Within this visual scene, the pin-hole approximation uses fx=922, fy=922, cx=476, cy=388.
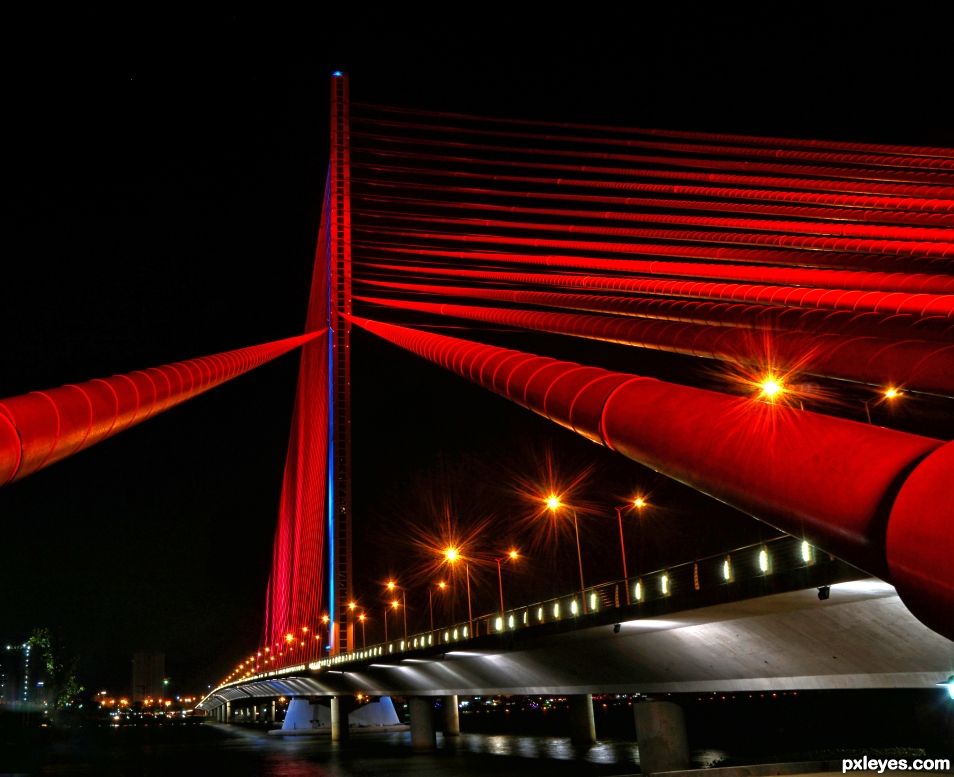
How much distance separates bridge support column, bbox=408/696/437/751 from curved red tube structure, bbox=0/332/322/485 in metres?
45.1

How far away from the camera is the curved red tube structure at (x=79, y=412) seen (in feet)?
16.8

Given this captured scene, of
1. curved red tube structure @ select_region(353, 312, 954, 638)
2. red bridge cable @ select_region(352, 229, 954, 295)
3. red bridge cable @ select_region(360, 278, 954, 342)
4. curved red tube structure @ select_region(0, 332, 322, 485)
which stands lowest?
curved red tube structure @ select_region(353, 312, 954, 638)

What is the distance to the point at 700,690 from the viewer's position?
2608cm

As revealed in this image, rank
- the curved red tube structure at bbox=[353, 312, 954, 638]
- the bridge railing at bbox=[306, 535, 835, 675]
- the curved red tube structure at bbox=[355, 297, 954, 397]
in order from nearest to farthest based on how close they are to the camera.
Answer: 1. the curved red tube structure at bbox=[353, 312, 954, 638]
2. the curved red tube structure at bbox=[355, 297, 954, 397]
3. the bridge railing at bbox=[306, 535, 835, 675]

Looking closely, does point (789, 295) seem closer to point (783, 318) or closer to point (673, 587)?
point (783, 318)

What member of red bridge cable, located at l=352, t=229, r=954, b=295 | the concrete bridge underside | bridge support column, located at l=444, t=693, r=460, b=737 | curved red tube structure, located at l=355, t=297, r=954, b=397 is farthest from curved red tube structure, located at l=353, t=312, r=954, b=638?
bridge support column, located at l=444, t=693, r=460, b=737

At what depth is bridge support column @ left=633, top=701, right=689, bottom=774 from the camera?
91.3 ft

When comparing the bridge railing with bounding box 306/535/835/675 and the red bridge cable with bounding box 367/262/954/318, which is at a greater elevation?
the red bridge cable with bounding box 367/262/954/318

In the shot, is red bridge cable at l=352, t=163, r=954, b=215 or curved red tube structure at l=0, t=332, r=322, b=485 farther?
red bridge cable at l=352, t=163, r=954, b=215

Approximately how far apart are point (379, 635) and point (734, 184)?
250 ft

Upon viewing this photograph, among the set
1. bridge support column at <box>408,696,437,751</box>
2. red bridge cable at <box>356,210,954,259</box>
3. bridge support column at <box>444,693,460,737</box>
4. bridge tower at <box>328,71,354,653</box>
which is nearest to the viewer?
red bridge cable at <box>356,210,954,259</box>

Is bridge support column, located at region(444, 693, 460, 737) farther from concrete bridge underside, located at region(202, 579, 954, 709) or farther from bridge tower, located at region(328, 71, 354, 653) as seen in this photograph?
concrete bridge underside, located at region(202, 579, 954, 709)

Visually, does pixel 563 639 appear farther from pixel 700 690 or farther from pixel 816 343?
pixel 816 343

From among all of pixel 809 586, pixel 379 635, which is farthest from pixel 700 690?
pixel 379 635
